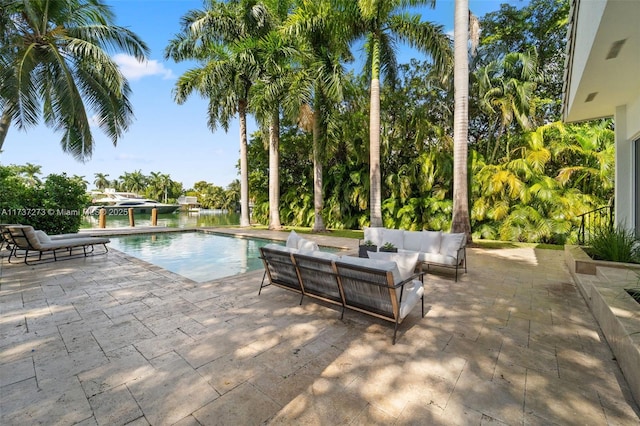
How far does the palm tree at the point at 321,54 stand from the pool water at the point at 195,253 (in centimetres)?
607

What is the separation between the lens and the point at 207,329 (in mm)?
3361

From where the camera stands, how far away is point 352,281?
10.9 ft

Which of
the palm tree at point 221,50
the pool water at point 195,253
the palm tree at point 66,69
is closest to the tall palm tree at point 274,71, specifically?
the palm tree at point 221,50

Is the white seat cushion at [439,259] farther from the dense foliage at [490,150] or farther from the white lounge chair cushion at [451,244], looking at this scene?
the dense foliage at [490,150]

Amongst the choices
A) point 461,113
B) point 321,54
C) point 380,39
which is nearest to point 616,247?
point 461,113

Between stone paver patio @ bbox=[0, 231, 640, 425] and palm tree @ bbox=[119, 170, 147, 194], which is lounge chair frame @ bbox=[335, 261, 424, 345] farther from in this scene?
palm tree @ bbox=[119, 170, 147, 194]

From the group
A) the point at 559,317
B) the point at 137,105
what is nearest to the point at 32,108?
the point at 137,105

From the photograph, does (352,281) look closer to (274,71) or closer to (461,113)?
(461,113)

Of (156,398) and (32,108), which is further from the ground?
(32,108)

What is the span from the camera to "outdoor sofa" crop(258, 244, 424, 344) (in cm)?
306

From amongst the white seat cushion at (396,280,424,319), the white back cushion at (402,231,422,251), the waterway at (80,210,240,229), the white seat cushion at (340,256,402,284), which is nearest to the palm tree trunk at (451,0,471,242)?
the white back cushion at (402,231,422,251)

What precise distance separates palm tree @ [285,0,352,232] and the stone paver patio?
390 inches

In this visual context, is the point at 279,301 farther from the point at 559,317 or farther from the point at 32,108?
the point at 32,108

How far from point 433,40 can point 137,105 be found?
1160cm
